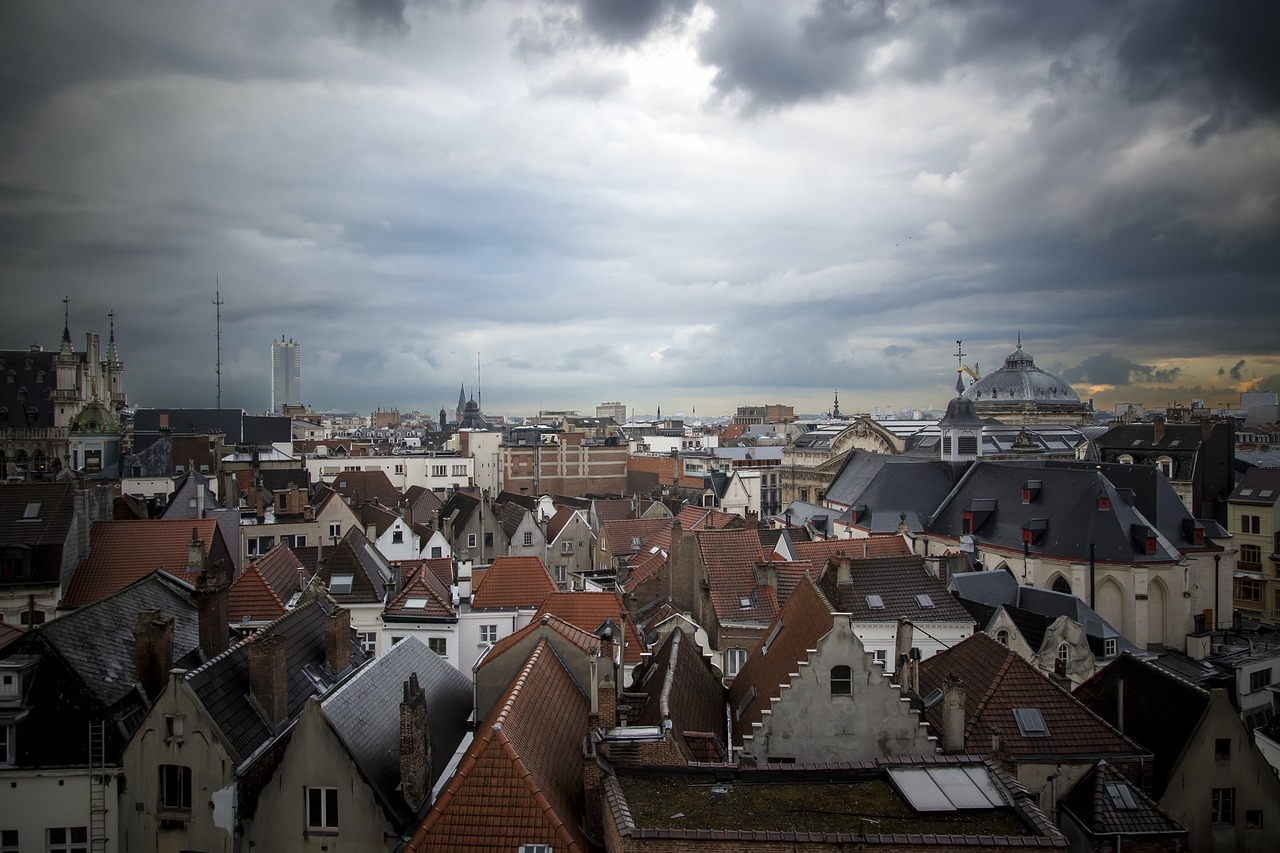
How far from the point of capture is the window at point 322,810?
56.1 feet

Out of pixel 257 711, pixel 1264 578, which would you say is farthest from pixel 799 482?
pixel 257 711

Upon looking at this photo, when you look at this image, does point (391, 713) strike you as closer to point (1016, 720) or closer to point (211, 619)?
point (211, 619)

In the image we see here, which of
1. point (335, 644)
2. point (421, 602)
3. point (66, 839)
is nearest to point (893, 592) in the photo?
point (421, 602)

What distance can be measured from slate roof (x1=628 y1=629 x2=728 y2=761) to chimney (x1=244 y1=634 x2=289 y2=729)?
8802mm

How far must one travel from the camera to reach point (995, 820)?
15.0m

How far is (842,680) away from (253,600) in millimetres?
21450

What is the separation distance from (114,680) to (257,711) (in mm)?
4022

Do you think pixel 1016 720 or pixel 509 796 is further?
pixel 1016 720

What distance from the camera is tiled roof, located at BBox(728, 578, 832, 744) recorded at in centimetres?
2400

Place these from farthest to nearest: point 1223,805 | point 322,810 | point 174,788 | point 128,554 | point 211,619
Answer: point 128,554
point 211,619
point 1223,805
point 174,788
point 322,810

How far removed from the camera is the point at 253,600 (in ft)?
101

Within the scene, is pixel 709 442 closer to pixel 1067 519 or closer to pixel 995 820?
pixel 1067 519

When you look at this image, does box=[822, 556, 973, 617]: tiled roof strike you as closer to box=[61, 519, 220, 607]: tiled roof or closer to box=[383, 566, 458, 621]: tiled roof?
box=[383, 566, 458, 621]: tiled roof

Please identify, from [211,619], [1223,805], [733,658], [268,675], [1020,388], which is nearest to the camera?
[268,675]
